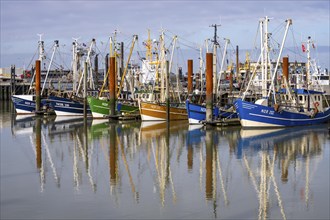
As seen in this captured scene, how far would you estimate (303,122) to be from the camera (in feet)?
132

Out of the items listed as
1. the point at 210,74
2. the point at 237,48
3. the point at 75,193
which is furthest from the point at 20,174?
the point at 237,48

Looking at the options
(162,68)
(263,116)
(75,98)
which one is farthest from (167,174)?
(75,98)

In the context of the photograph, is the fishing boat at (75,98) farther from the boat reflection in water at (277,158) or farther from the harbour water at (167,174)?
the boat reflection in water at (277,158)

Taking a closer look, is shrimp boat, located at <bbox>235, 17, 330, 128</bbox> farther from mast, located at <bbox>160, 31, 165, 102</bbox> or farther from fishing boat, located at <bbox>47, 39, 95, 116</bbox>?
fishing boat, located at <bbox>47, 39, 95, 116</bbox>

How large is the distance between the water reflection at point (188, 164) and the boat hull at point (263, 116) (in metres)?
0.95

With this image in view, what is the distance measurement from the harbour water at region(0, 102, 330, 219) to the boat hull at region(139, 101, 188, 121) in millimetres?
7726

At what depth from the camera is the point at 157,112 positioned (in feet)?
150

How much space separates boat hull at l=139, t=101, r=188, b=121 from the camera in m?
45.6

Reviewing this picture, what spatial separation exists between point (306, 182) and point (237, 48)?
70.7m

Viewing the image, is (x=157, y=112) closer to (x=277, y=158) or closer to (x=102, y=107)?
(x=102, y=107)

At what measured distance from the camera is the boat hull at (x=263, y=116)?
37500mm

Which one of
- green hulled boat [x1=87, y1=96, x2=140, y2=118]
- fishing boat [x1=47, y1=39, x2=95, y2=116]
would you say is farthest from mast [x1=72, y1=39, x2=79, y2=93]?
green hulled boat [x1=87, y1=96, x2=140, y2=118]

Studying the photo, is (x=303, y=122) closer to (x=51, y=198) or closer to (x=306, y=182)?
(x=306, y=182)

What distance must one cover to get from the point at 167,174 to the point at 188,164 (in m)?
2.42
